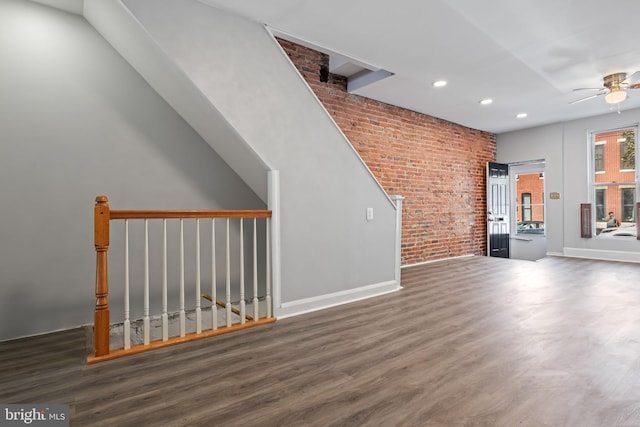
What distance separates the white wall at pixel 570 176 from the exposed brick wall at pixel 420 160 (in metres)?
0.95

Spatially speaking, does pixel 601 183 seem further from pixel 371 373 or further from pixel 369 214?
pixel 371 373

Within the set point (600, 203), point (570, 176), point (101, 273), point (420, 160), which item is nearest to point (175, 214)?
point (101, 273)

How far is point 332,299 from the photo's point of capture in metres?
3.35

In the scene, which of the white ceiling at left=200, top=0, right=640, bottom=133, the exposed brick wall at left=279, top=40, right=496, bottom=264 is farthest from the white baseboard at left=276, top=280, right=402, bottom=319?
the white ceiling at left=200, top=0, right=640, bottom=133

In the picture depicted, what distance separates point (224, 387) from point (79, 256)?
1876 millimetres

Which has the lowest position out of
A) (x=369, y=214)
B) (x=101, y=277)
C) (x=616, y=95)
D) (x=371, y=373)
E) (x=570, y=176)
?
(x=371, y=373)

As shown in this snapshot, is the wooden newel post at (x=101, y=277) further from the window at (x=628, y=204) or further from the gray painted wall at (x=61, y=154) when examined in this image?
the window at (x=628, y=204)

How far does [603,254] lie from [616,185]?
4.17ft

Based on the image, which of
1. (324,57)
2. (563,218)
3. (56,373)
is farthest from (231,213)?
(563,218)

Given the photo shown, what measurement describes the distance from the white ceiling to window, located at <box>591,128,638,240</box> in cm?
144

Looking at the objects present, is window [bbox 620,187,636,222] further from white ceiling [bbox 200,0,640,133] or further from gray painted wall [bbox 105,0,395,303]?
gray painted wall [bbox 105,0,395,303]

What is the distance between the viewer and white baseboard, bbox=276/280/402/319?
9.92 feet

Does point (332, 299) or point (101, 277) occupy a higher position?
point (101, 277)

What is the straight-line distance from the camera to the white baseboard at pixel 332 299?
9.92 ft
